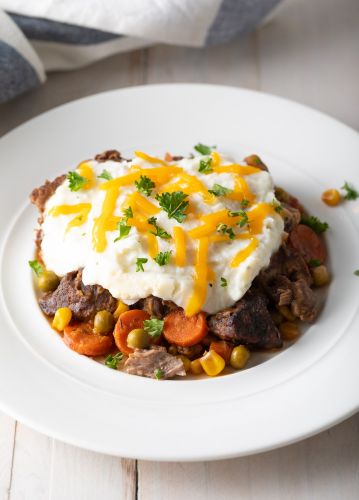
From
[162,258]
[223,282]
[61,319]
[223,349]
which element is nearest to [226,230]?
[223,282]

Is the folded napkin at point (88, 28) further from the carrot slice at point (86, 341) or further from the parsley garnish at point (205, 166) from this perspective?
the carrot slice at point (86, 341)

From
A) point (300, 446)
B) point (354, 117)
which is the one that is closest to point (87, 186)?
point (300, 446)

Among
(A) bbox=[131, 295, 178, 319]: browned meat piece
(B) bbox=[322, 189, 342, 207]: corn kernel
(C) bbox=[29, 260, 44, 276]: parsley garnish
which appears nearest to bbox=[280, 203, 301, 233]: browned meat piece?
(B) bbox=[322, 189, 342, 207]: corn kernel

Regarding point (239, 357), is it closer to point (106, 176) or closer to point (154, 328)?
point (154, 328)

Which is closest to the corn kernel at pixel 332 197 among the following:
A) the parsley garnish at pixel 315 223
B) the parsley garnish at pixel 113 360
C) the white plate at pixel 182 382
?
the white plate at pixel 182 382

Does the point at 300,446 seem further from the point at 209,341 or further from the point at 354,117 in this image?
the point at 354,117

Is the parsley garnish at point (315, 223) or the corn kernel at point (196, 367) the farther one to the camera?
the parsley garnish at point (315, 223)
